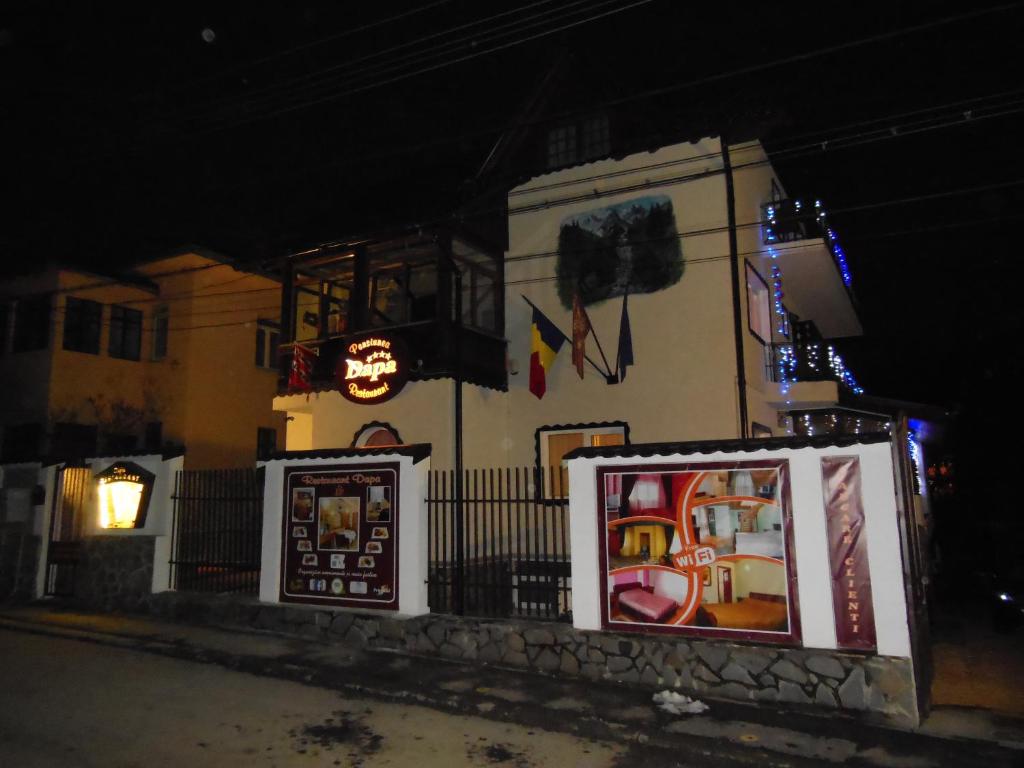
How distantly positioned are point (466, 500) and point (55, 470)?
999 cm

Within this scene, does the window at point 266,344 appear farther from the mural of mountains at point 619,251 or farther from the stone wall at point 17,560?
the mural of mountains at point 619,251

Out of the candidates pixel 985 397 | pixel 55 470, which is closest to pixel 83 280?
pixel 55 470

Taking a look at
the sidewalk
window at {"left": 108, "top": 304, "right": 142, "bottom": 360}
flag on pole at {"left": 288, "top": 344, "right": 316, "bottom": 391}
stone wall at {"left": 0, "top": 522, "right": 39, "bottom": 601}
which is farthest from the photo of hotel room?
window at {"left": 108, "top": 304, "right": 142, "bottom": 360}

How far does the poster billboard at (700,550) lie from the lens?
7.72m

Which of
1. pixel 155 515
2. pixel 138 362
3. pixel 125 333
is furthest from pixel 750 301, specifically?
pixel 125 333

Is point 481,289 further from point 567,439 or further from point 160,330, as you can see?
point 160,330

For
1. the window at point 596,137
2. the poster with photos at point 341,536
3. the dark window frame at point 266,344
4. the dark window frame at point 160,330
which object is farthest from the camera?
the dark window frame at point 266,344

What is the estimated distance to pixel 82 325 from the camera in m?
21.5

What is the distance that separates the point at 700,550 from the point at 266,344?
2121cm

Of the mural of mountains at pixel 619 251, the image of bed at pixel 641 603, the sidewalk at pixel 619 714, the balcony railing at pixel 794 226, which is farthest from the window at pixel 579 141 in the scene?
the sidewalk at pixel 619 714

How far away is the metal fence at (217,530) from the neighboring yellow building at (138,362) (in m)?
9.00

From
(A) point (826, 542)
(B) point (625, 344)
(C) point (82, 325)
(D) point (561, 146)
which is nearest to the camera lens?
(A) point (826, 542)

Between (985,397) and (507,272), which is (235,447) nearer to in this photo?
(507,272)

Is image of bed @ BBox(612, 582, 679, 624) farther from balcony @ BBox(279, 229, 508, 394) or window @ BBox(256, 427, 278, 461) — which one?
window @ BBox(256, 427, 278, 461)
